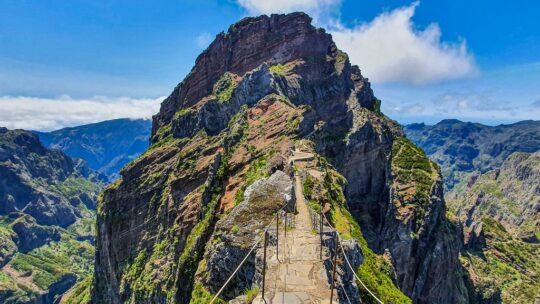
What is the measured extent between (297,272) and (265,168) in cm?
4145

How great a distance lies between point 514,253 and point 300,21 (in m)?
132

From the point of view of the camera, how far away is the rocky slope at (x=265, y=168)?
83.9 meters

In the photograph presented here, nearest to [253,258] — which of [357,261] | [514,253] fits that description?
[357,261]

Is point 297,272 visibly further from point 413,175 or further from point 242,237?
point 413,175

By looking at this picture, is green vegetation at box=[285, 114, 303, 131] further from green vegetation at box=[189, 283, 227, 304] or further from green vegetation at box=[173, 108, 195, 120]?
green vegetation at box=[173, 108, 195, 120]

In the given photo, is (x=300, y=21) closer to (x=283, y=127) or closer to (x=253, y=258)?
(x=283, y=127)

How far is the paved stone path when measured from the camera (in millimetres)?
27328

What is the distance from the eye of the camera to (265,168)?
235ft

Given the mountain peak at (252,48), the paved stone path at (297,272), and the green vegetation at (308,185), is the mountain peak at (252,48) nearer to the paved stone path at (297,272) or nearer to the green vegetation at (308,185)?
the green vegetation at (308,185)

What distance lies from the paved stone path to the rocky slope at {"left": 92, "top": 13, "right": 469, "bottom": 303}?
22.2m

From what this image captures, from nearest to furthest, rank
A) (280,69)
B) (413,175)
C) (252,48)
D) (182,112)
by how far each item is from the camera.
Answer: (413,175), (280,69), (252,48), (182,112)

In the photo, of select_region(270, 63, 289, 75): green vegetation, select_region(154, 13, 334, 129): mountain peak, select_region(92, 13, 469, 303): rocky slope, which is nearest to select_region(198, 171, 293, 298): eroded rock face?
select_region(92, 13, 469, 303): rocky slope

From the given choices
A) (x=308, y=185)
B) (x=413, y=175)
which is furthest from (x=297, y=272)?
(x=413, y=175)

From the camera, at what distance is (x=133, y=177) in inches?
5271
